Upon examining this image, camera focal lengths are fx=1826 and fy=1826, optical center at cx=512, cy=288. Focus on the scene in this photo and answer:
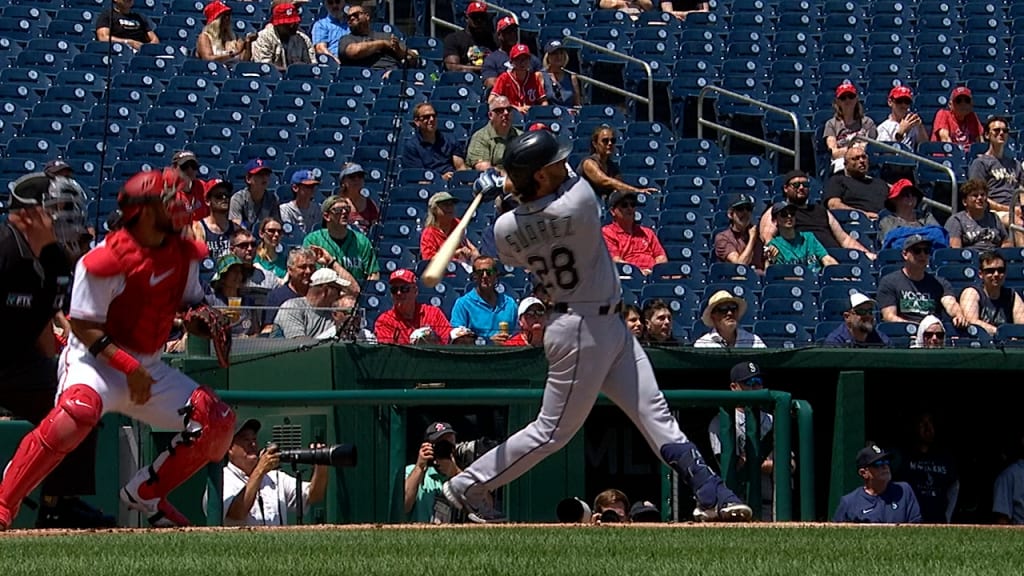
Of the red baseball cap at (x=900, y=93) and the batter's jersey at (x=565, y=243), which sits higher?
the red baseball cap at (x=900, y=93)

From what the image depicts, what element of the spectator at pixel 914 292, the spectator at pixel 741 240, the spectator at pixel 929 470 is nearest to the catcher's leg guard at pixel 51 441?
the spectator at pixel 929 470

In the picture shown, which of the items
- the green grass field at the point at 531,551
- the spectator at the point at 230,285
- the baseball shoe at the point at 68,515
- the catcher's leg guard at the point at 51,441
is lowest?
the baseball shoe at the point at 68,515

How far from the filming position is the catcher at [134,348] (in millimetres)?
6965

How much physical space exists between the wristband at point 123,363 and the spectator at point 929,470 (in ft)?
18.2

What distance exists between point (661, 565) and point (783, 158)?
9.95 meters

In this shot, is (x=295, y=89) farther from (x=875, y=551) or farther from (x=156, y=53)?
(x=875, y=551)

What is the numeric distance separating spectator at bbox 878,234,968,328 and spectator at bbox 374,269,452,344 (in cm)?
303

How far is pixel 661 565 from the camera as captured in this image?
5812mm

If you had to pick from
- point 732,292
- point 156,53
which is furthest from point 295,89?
point 732,292

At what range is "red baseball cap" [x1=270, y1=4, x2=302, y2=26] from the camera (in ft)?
47.5

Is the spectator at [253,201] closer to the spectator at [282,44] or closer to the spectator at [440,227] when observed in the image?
the spectator at [440,227]

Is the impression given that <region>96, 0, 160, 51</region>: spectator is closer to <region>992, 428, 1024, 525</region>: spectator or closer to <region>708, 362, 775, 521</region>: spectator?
<region>708, 362, 775, 521</region>: spectator

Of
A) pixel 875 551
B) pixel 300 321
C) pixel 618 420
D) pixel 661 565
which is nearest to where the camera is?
pixel 661 565

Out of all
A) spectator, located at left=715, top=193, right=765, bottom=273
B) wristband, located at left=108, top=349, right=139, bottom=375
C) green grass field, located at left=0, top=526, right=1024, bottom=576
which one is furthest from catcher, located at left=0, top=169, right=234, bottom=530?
spectator, located at left=715, top=193, right=765, bottom=273
